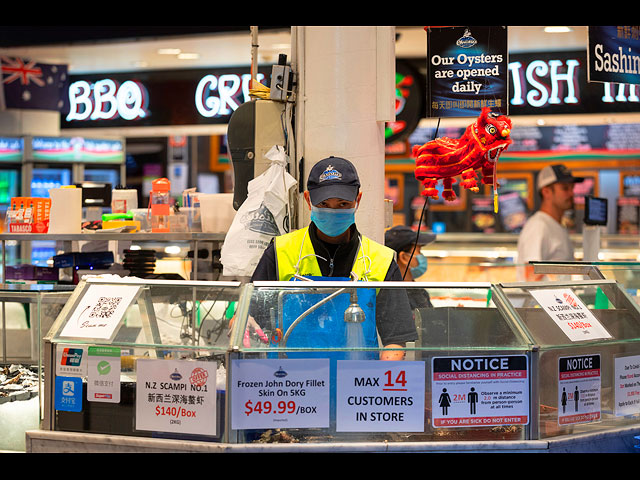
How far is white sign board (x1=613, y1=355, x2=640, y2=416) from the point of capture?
9.65ft

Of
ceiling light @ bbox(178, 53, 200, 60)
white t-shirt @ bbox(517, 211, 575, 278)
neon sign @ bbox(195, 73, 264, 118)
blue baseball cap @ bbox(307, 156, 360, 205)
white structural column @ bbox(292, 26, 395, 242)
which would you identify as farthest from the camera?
ceiling light @ bbox(178, 53, 200, 60)

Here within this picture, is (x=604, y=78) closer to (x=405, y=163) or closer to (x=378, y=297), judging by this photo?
(x=378, y=297)

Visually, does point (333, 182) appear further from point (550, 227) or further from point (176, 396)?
point (550, 227)

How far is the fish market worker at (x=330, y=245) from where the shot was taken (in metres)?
3.21

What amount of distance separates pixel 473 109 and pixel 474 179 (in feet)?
1.78

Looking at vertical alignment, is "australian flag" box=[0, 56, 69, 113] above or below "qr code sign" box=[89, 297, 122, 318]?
above

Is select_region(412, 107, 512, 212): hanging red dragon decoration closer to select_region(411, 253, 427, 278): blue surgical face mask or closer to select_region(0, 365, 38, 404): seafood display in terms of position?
select_region(411, 253, 427, 278): blue surgical face mask

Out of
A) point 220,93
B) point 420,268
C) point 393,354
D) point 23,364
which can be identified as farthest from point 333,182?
point 220,93

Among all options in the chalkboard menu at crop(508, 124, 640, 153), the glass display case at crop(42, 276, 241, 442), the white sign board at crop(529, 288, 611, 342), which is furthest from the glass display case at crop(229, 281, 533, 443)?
the chalkboard menu at crop(508, 124, 640, 153)

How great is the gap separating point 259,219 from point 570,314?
166 cm

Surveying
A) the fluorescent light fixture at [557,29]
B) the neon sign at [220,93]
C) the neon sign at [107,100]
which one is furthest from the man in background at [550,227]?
the neon sign at [107,100]

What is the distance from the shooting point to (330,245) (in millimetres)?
3322

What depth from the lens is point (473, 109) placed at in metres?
4.29

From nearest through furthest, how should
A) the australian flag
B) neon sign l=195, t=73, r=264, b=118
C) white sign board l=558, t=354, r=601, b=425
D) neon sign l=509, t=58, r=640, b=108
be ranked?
white sign board l=558, t=354, r=601, b=425
neon sign l=509, t=58, r=640, b=108
neon sign l=195, t=73, r=264, b=118
the australian flag
